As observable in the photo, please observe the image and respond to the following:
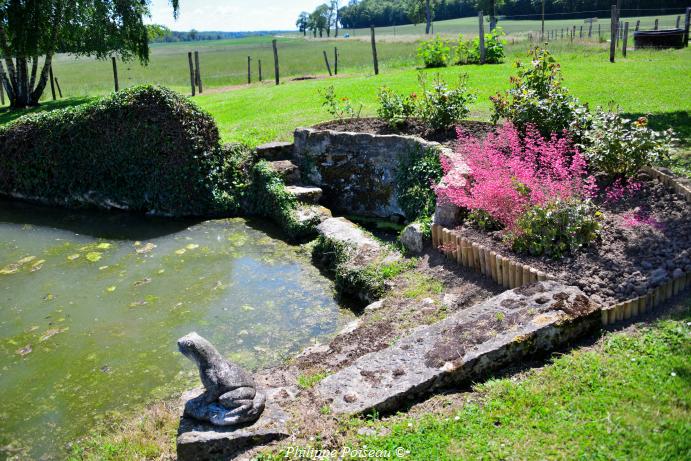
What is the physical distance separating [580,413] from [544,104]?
634 centimetres

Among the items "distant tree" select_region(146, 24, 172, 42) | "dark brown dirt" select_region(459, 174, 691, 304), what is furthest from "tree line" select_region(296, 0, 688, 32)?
"dark brown dirt" select_region(459, 174, 691, 304)

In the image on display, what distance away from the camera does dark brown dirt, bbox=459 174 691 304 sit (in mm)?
6012

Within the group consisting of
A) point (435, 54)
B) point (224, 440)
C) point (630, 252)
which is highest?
point (435, 54)

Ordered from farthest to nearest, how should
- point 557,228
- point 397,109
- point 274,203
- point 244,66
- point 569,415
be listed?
point 244,66 → point 397,109 → point 274,203 → point 557,228 → point 569,415

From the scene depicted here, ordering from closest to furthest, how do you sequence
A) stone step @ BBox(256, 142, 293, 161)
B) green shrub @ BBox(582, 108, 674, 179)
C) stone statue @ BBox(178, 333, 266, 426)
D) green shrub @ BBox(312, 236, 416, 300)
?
stone statue @ BBox(178, 333, 266, 426), green shrub @ BBox(582, 108, 674, 179), green shrub @ BBox(312, 236, 416, 300), stone step @ BBox(256, 142, 293, 161)

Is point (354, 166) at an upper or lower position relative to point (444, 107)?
lower

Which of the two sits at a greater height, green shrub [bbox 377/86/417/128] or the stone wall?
green shrub [bbox 377/86/417/128]

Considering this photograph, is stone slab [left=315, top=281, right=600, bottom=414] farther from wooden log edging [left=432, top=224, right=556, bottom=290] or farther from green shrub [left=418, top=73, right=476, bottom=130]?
green shrub [left=418, top=73, right=476, bottom=130]

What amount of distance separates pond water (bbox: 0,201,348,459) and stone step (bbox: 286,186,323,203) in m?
1.04

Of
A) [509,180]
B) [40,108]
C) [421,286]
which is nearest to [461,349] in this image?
[421,286]

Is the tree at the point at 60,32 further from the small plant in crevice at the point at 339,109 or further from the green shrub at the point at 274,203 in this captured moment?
the green shrub at the point at 274,203

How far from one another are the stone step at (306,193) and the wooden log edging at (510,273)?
3.98 metres

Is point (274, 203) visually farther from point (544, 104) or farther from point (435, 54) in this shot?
point (435, 54)

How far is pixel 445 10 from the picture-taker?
343 feet
